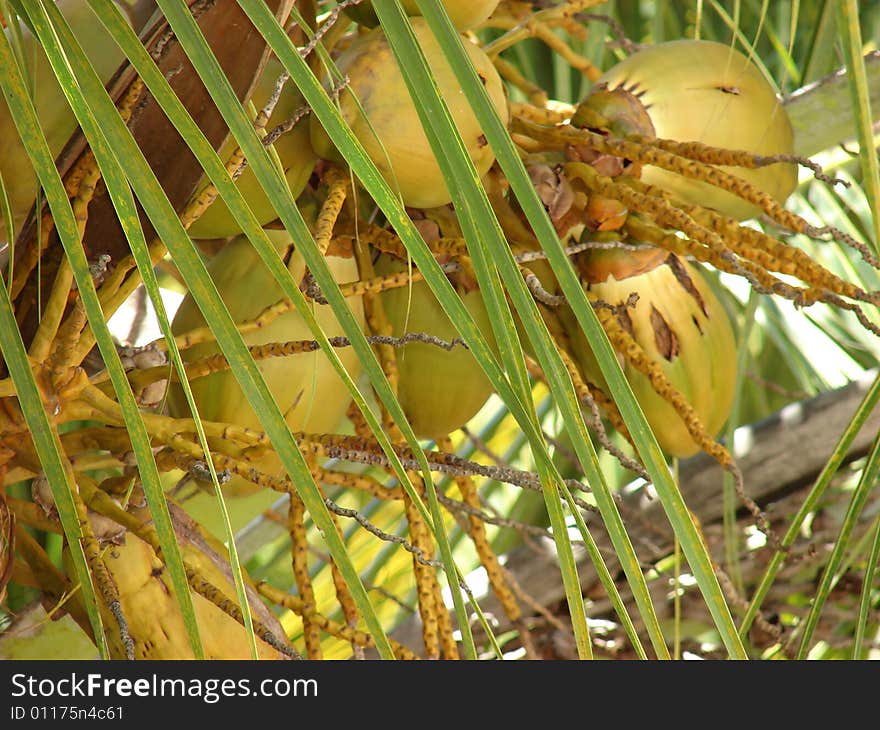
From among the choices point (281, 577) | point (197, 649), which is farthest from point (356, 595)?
point (281, 577)

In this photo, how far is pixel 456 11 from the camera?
18.6 inches

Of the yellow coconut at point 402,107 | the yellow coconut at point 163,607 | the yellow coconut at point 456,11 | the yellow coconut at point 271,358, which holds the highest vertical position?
the yellow coconut at point 456,11

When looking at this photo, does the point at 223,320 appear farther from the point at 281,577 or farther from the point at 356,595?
the point at 281,577

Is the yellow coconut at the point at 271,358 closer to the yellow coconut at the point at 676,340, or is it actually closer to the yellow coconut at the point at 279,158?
the yellow coconut at the point at 279,158

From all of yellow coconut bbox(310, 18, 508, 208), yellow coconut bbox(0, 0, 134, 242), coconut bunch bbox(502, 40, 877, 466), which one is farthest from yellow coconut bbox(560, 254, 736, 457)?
yellow coconut bbox(0, 0, 134, 242)

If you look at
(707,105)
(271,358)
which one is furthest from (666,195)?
(271,358)

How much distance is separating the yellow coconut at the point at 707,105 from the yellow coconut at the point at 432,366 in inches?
5.0

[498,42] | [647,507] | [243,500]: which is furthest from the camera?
[647,507]

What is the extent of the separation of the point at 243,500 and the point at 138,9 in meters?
0.32

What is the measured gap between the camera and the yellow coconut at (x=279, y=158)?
451 millimetres

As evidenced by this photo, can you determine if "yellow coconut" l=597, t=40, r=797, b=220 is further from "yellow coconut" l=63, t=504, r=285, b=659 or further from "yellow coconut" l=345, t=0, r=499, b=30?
"yellow coconut" l=63, t=504, r=285, b=659

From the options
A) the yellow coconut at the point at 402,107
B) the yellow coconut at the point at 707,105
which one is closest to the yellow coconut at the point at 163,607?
the yellow coconut at the point at 402,107

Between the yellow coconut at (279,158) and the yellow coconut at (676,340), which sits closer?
the yellow coconut at (279,158)
